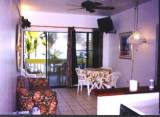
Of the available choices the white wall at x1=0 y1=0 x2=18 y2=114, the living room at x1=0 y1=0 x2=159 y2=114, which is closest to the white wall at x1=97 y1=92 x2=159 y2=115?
the white wall at x1=0 y1=0 x2=18 y2=114

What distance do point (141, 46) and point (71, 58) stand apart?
296 centimetres

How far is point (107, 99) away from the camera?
276 cm

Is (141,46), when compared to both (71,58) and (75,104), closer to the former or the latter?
(75,104)

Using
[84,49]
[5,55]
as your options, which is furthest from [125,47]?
[5,55]

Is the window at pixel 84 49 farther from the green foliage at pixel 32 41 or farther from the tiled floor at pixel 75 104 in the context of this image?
the tiled floor at pixel 75 104

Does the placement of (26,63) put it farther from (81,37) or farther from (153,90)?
(153,90)

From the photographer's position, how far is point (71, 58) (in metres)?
8.60

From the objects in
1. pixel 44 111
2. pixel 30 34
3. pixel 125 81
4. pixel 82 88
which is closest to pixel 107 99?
pixel 44 111

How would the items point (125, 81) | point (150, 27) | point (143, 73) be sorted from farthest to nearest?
point (125, 81)
point (143, 73)
point (150, 27)

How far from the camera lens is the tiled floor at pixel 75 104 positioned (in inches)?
208

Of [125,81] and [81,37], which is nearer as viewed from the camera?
[125,81]

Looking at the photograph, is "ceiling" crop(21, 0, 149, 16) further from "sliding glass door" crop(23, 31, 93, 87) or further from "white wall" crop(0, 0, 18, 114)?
"white wall" crop(0, 0, 18, 114)

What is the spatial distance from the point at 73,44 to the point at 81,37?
0.50 meters

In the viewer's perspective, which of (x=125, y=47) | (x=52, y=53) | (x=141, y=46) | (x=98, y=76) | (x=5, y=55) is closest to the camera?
(x=5, y=55)
